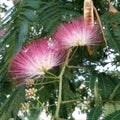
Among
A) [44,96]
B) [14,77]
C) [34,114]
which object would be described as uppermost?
[14,77]

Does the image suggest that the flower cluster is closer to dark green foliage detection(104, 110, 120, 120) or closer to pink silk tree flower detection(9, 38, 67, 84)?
pink silk tree flower detection(9, 38, 67, 84)

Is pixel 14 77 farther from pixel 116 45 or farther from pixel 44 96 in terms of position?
pixel 44 96

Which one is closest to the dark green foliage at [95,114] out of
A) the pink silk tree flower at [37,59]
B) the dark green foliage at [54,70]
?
the dark green foliage at [54,70]

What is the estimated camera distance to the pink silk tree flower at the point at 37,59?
1.25 metres

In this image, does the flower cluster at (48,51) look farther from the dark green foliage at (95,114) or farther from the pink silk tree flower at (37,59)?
the dark green foliage at (95,114)

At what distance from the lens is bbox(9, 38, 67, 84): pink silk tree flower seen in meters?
1.25

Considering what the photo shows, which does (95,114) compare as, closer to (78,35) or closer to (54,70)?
(78,35)

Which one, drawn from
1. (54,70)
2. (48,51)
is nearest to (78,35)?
(48,51)

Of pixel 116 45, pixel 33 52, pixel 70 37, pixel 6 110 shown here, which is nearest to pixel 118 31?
pixel 116 45

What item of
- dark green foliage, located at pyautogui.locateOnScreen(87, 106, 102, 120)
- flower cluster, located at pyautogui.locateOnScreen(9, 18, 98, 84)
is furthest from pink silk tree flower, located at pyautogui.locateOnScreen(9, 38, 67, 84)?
dark green foliage, located at pyautogui.locateOnScreen(87, 106, 102, 120)

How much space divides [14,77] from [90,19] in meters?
0.34

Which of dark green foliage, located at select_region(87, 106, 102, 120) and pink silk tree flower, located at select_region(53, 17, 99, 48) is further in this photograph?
pink silk tree flower, located at select_region(53, 17, 99, 48)

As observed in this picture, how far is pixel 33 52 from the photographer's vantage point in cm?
127

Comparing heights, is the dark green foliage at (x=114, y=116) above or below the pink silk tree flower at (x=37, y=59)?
below
